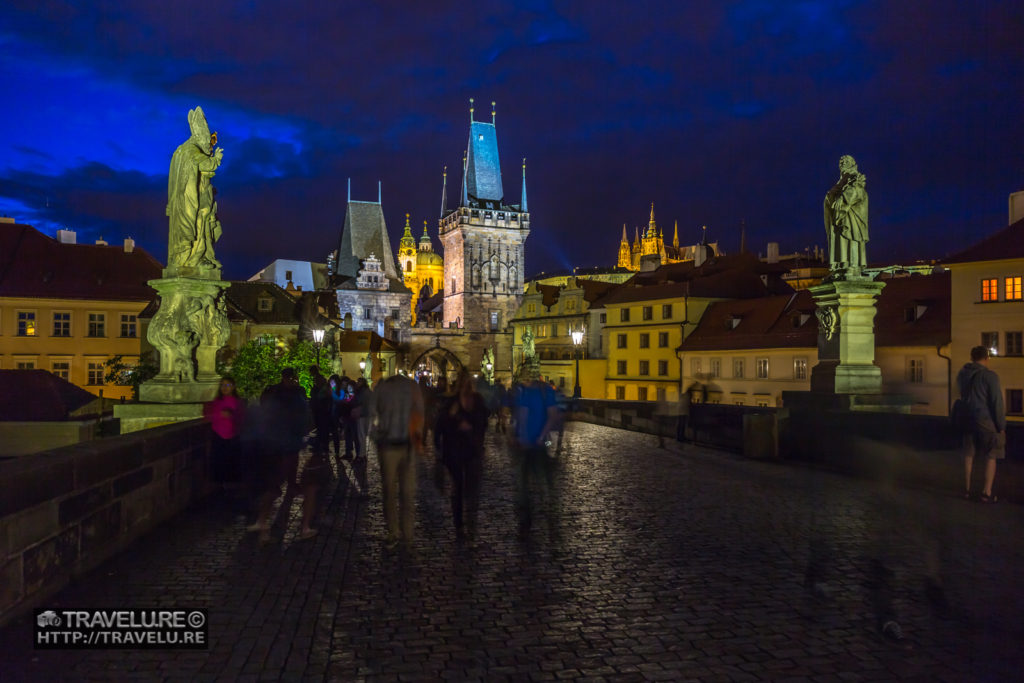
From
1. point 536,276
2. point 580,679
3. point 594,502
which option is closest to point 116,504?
point 580,679

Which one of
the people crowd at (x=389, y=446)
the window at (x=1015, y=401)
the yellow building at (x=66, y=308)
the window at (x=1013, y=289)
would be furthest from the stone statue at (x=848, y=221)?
the yellow building at (x=66, y=308)

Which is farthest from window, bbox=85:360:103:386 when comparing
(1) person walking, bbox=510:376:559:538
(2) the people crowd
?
(1) person walking, bbox=510:376:559:538

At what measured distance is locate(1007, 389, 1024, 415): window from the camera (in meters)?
36.2

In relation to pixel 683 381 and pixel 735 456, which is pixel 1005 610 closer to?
pixel 735 456

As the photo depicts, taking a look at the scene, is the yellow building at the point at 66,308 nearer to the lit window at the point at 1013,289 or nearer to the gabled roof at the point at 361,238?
the gabled roof at the point at 361,238

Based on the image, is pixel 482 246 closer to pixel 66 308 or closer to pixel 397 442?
pixel 66 308

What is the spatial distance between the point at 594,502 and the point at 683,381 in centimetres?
4372

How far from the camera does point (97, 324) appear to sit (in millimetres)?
51438

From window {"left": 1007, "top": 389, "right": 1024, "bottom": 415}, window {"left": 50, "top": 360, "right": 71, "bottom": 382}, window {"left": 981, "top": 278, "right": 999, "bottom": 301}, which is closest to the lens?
window {"left": 1007, "top": 389, "right": 1024, "bottom": 415}

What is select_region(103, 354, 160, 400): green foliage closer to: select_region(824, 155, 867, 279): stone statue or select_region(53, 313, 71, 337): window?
select_region(53, 313, 71, 337): window

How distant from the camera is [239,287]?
62.2 meters

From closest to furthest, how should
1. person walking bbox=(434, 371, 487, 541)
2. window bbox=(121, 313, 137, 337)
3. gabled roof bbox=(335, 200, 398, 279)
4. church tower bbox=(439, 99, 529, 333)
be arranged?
person walking bbox=(434, 371, 487, 541)
window bbox=(121, 313, 137, 337)
gabled roof bbox=(335, 200, 398, 279)
church tower bbox=(439, 99, 529, 333)

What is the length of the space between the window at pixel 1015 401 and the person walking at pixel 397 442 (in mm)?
35882

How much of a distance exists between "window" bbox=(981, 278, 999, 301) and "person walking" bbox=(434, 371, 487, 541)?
3544 cm
